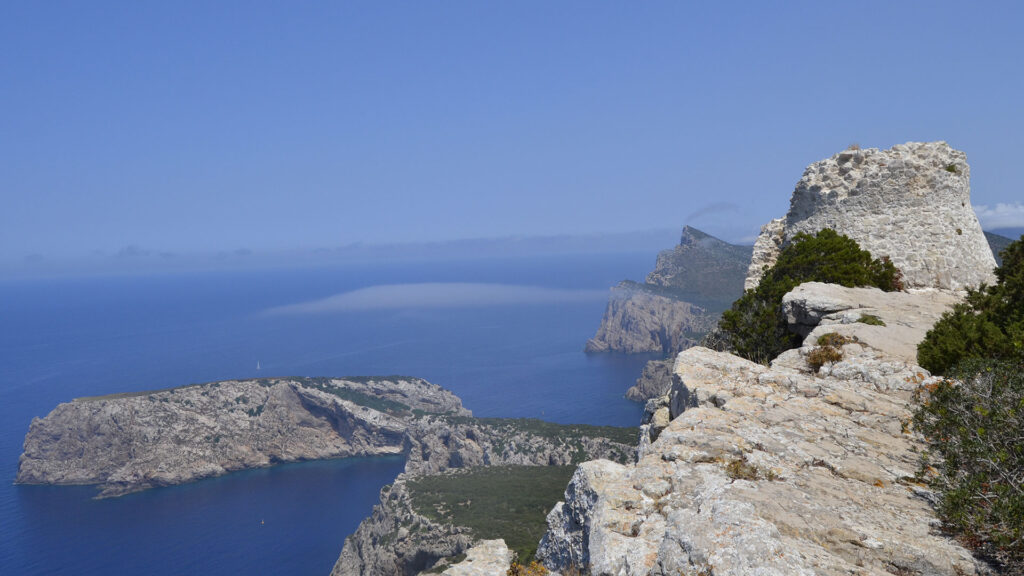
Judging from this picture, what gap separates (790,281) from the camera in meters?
21.2

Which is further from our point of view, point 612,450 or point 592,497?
point 612,450

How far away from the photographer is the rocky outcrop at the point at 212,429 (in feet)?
429

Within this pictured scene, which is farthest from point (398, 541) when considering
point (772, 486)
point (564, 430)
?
point (772, 486)

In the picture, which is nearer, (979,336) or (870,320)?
(979,336)

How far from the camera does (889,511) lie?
7.70m

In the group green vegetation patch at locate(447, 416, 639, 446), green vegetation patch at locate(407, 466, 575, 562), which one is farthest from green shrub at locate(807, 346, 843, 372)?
green vegetation patch at locate(447, 416, 639, 446)

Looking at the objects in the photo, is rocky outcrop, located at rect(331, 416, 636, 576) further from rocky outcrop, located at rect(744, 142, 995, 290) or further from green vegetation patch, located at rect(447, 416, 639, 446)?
rocky outcrop, located at rect(744, 142, 995, 290)

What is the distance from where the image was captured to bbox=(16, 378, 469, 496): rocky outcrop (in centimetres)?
13075

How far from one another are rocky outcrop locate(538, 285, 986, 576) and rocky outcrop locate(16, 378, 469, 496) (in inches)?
5562

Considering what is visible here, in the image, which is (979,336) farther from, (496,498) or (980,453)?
(496,498)

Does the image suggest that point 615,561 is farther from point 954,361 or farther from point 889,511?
point 954,361

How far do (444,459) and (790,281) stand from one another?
4258 inches

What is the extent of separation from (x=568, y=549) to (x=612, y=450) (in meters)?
85.1

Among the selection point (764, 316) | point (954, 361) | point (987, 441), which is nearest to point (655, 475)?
point (987, 441)
